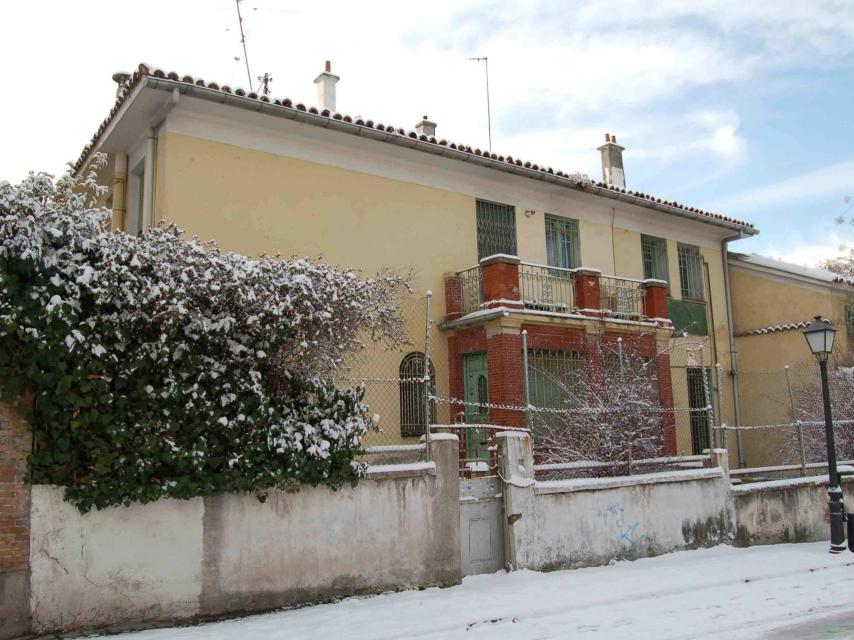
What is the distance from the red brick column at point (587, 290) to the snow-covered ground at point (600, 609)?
19.5 ft

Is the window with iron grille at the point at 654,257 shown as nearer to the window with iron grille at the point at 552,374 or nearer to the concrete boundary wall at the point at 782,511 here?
the window with iron grille at the point at 552,374

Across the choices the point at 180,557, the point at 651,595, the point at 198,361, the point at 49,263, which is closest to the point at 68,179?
the point at 49,263

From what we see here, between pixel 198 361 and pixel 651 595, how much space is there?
5.49 m

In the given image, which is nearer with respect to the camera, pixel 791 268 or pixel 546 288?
pixel 546 288

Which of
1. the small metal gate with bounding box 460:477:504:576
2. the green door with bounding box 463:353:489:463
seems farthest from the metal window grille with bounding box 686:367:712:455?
the small metal gate with bounding box 460:477:504:576

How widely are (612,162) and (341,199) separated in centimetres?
962

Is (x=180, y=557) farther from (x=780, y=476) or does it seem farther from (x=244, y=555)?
(x=780, y=476)

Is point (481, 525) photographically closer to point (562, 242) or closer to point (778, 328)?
point (562, 242)

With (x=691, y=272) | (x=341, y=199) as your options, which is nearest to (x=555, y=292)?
(x=341, y=199)

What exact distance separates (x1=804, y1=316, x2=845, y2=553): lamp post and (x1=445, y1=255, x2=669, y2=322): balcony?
4.16 meters

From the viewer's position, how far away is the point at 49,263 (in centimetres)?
691

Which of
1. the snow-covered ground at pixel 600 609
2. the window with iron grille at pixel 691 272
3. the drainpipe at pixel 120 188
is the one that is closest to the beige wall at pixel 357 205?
the drainpipe at pixel 120 188

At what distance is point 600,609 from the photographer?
25.9ft

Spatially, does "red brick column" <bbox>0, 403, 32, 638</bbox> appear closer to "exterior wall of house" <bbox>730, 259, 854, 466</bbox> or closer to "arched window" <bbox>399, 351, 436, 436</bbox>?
"arched window" <bbox>399, 351, 436, 436</bbox>
